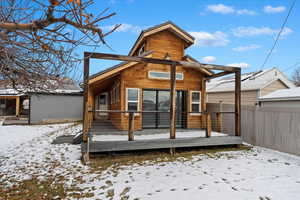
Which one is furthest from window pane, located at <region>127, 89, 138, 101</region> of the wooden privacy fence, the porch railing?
the wooden privacy fence

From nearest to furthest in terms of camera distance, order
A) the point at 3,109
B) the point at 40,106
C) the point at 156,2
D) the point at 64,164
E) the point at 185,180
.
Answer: the point at 185,180 → the point at 64,164 → the point at 156,2 → the point at 40,106 → the point at 3,109

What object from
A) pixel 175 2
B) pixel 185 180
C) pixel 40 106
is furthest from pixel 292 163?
pixel 40 106

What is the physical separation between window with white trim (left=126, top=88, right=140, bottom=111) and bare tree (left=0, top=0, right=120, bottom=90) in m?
4.66

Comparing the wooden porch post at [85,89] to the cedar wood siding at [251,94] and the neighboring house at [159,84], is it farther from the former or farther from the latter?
the cedar wood siding at [251,94]

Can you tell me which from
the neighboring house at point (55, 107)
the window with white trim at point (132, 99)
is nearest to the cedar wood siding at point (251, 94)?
the window with white trim at point (132, 99)

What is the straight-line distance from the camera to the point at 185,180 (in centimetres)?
366

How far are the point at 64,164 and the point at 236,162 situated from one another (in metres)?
4.89

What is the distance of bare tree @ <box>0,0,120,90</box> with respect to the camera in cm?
157

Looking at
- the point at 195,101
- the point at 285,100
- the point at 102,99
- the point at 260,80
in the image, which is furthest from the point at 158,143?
the point at 260,80

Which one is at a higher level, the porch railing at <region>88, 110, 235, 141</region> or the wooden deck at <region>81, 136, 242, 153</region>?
the porch railing at <region>88, 110, 235, 141</region>

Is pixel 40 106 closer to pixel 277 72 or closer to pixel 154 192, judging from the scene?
pixel 154 192

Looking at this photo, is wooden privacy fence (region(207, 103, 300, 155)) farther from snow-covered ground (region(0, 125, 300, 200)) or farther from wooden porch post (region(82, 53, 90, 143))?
wooden porch post (region(82, 53, 90, 143))

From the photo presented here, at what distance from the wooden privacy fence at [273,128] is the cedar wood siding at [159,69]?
87.8 inches

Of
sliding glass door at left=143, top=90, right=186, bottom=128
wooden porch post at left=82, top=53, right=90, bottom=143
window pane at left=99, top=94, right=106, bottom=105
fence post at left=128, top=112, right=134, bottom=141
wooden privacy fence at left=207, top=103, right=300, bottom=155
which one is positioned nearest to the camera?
wooden porch post at left=82, top=53, right=90, bottom=143
